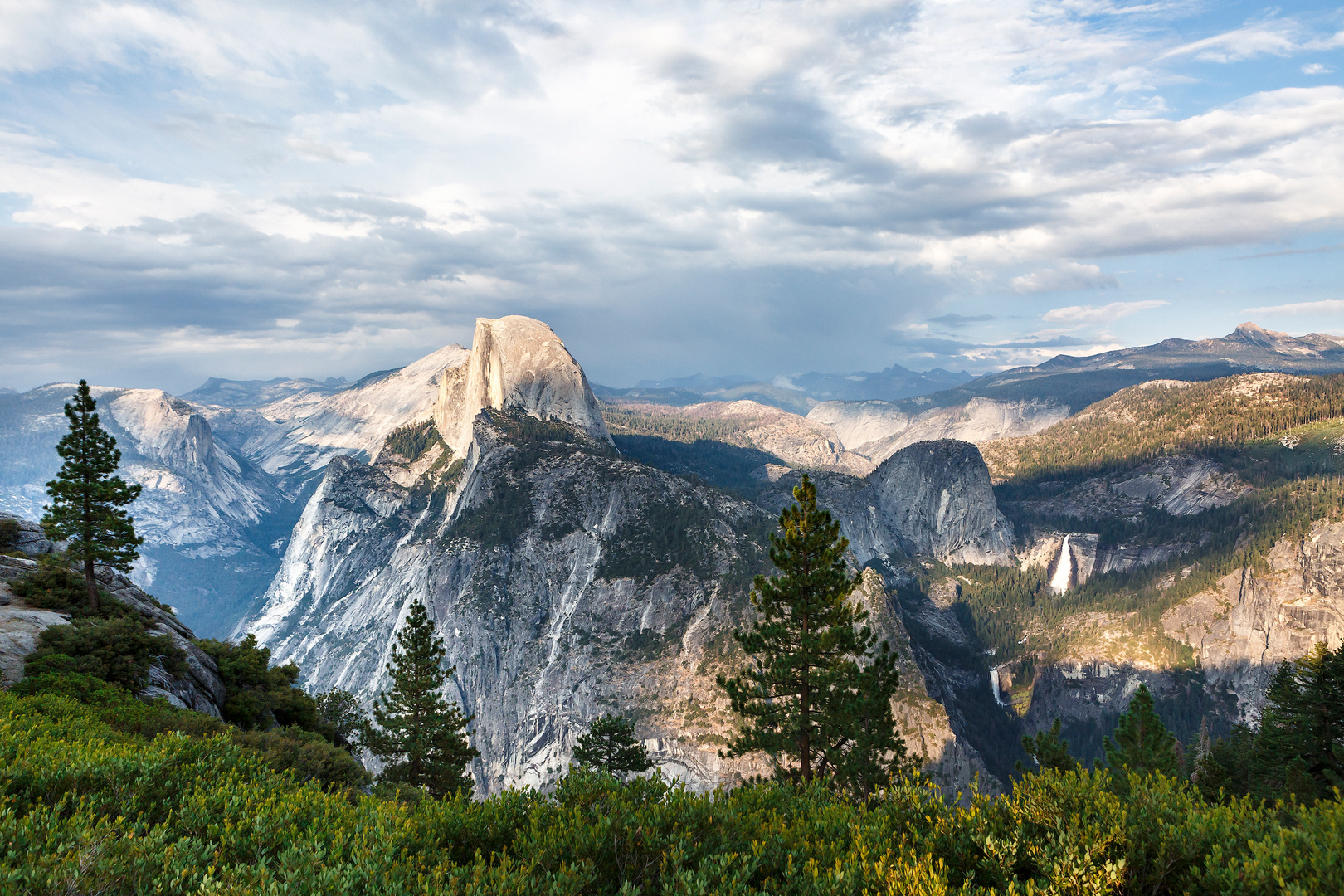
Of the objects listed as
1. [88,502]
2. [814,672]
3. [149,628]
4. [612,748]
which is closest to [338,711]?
[149,628]

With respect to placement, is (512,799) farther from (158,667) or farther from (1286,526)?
(1286,526)

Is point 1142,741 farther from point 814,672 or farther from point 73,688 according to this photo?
point 73,688

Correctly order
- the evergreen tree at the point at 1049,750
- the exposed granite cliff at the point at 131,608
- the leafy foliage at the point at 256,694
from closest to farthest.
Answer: the exposed granite cliff at the point at 131,608 < the leafy foliage at the point at 256,694 < the evergreen tree at the point at 1049,750

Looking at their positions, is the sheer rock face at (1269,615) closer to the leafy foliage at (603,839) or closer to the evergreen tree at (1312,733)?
the evergreen tree at (1312,733)

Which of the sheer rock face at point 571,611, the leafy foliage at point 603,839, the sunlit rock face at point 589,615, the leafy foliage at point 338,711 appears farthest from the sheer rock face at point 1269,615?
the leafy foliage at point 338,711

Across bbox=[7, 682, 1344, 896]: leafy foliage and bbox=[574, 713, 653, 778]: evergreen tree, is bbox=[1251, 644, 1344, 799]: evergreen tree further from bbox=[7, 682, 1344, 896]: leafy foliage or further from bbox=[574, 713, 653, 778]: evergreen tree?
bbox=[574, 713, 653, 778]: evergreen tree

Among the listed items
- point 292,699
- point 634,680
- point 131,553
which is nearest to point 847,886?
point 131,553

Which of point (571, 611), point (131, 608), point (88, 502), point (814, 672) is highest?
point (88, 502)
